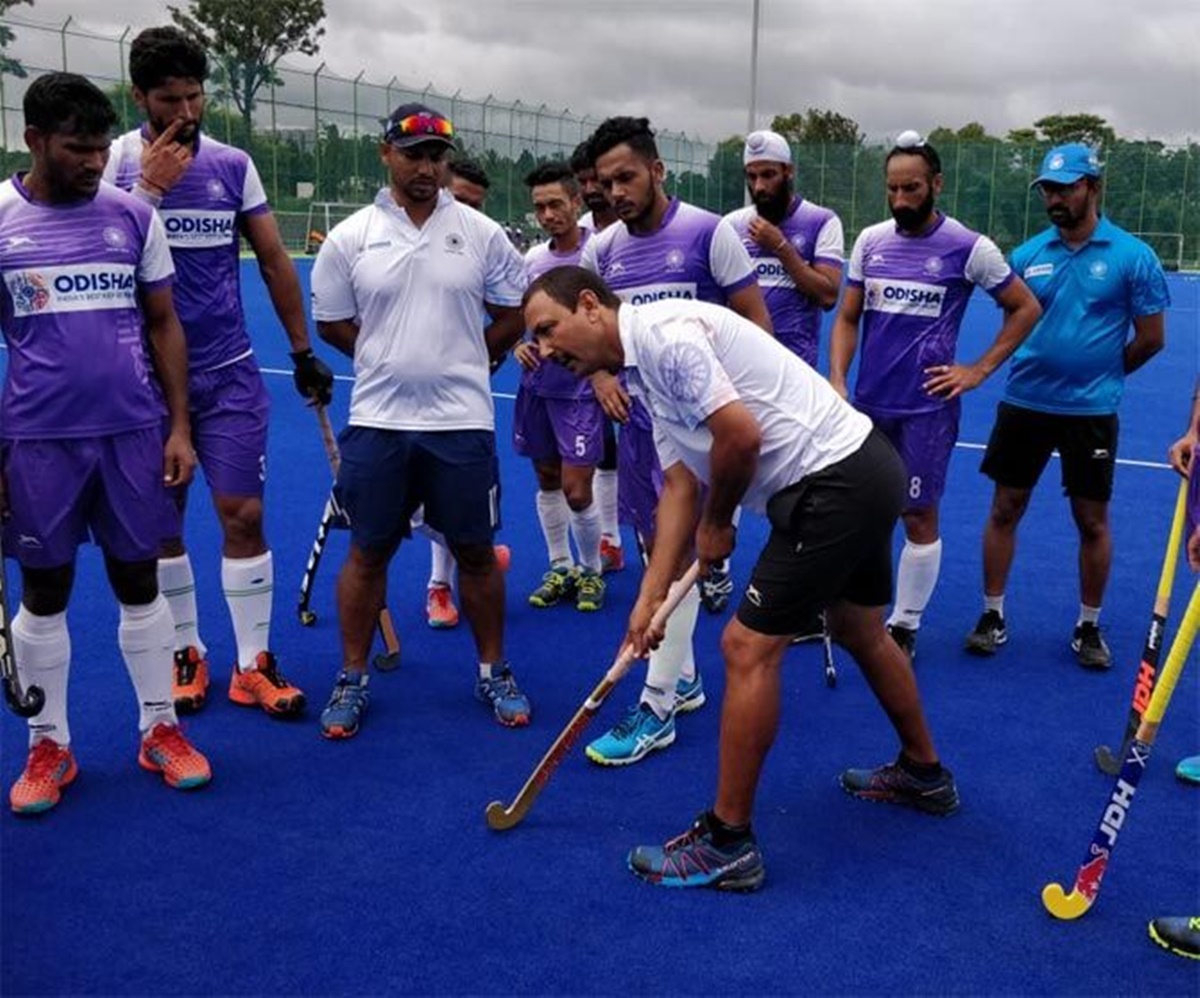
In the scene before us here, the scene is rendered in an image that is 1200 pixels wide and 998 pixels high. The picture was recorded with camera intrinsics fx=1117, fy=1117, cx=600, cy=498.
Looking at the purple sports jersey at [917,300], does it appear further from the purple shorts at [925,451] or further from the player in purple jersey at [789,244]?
the player in purple jersey at [789,244]

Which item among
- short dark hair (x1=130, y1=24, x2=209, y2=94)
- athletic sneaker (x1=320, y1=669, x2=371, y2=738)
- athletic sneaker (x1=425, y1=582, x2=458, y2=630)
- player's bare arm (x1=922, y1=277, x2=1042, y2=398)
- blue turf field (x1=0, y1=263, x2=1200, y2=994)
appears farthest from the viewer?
athletic sneaker (x1=425, y1=582, x2=458, y2=630)

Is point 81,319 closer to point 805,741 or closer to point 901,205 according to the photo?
point 805,741

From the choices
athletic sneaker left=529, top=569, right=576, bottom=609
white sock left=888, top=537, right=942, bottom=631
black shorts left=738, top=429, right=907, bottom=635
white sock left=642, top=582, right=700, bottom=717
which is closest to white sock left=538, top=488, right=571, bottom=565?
athletic sneaker left=529, top=569, right=576, bottom=609

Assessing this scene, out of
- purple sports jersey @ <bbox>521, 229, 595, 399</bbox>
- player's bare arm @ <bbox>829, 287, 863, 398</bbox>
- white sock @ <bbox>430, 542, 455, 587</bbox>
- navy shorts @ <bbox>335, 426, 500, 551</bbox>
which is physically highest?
player's bare arm @ <bbox>829, 287, 863, 398</bbox>

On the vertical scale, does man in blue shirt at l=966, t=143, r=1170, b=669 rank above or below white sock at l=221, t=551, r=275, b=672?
above

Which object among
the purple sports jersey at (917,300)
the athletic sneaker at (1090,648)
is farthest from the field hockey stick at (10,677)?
the athletic sneaker at (1090,648)

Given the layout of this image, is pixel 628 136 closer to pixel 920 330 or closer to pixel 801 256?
Answer: pixel 920 330

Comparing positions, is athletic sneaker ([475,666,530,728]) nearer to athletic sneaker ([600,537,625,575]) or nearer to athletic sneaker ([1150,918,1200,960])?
athletic sneaker ([600,537,625,575])

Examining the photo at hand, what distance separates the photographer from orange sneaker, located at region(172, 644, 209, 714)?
4.29 m

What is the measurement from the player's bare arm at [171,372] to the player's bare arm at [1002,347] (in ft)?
9.46

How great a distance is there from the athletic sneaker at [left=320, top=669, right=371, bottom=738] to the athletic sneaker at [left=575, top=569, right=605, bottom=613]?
1.51 meters

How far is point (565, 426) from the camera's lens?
5570 millimetres

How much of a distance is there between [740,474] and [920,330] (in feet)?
7.20

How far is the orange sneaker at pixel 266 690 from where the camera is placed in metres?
4.18
